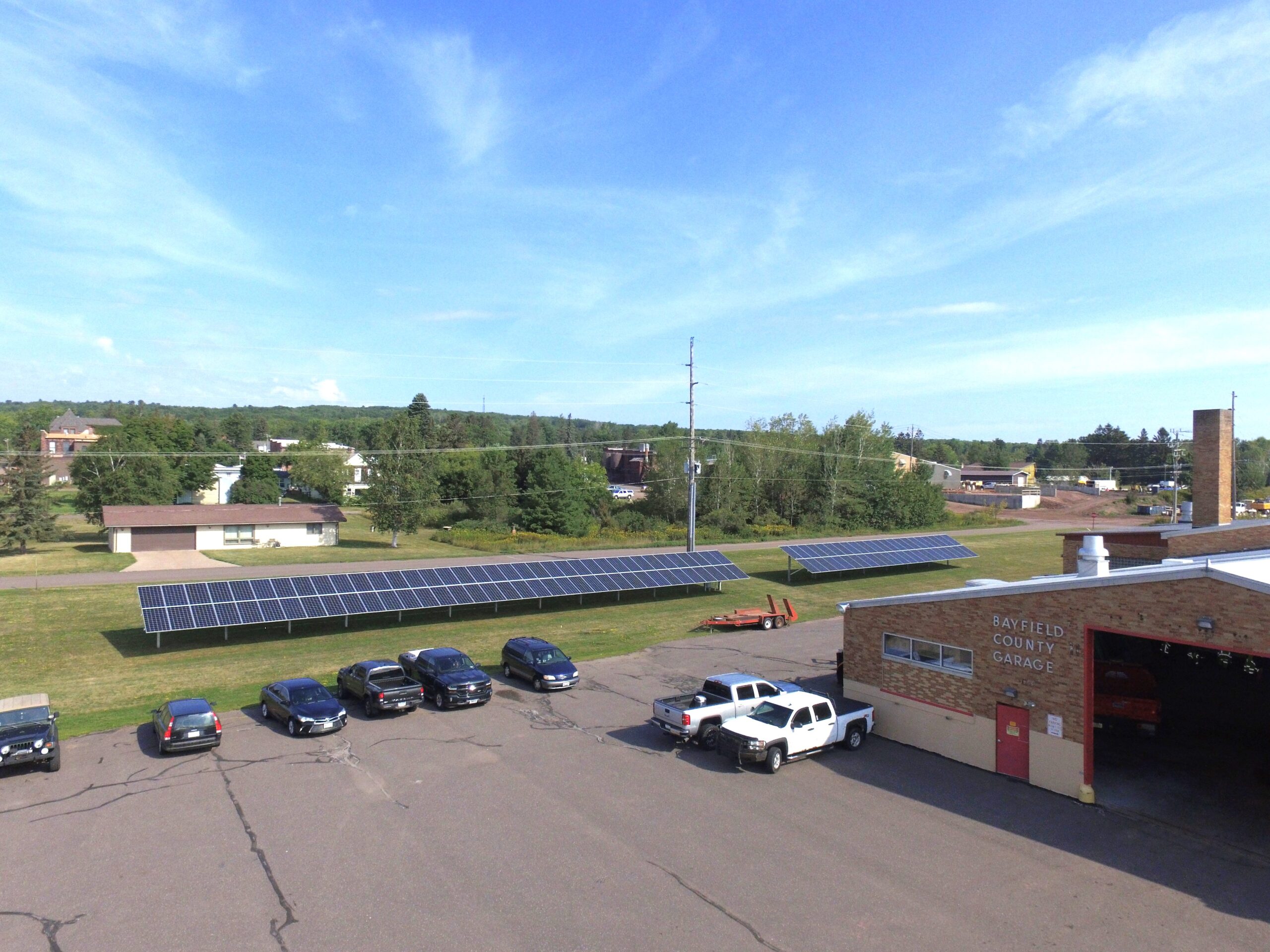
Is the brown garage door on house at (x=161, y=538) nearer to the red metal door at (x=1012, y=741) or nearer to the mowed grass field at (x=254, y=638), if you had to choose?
the mowed grass field at (x=254, y=638)

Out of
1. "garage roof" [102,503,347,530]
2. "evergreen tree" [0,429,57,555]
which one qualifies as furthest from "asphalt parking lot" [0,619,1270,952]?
"evergreen tree" [0,429,57,555]

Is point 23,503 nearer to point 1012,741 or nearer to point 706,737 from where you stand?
point 706,737

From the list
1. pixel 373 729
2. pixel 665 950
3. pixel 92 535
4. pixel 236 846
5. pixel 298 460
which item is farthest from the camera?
pixel 298 460

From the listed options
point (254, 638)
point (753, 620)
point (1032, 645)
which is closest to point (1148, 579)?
point (1032, 645)

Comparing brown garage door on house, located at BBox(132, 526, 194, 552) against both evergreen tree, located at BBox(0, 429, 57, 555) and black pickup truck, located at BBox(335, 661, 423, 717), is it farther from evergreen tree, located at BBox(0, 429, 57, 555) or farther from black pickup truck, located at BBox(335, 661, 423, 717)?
black pickup truck, located at BBox(335, 661, 423, 717)

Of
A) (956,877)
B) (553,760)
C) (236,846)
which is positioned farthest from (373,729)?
(956,877)

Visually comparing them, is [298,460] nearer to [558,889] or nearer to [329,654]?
[329,654]
